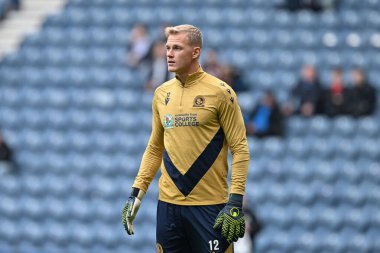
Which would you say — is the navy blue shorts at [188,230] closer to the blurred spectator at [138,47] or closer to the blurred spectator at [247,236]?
the blurred spectator at [247,236]

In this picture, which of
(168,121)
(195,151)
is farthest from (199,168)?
(168,121)

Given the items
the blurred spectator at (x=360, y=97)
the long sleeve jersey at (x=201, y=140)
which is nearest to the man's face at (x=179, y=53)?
the long sleeve jersey at (x=201, y=140)

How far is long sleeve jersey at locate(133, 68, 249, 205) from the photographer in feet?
18.5

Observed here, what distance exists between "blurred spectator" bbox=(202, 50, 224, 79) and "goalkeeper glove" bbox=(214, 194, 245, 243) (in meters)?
7.22

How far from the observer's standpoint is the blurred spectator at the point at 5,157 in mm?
13578

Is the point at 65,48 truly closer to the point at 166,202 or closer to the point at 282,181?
the point at 282,181

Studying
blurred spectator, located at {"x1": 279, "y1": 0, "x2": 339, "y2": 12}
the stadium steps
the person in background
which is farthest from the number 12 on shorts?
the stadium steps

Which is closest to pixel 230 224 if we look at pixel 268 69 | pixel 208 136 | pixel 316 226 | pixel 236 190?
pixel 236 190

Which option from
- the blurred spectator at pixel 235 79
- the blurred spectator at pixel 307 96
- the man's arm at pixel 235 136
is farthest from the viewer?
the blurred spectator at pixel 235 79

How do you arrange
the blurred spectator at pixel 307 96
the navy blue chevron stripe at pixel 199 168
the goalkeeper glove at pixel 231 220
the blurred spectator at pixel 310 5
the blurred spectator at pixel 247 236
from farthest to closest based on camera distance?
1. the blurred spectator at pixel 310 5
2. the blurred spectator at pixel 307 96
3. the blurred spectator at pixel 247 236
4. the navy blue chevron stripe at pixel 199 168
5. the goalkeeper glove at pixel 231 220

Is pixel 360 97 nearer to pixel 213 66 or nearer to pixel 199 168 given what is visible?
pixel 213 66

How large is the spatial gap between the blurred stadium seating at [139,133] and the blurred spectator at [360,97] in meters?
0.13

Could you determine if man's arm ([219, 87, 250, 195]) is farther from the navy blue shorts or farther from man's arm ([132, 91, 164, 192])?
man's arm ([132, 91, 164, 192])

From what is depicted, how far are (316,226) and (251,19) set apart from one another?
3937 mm
